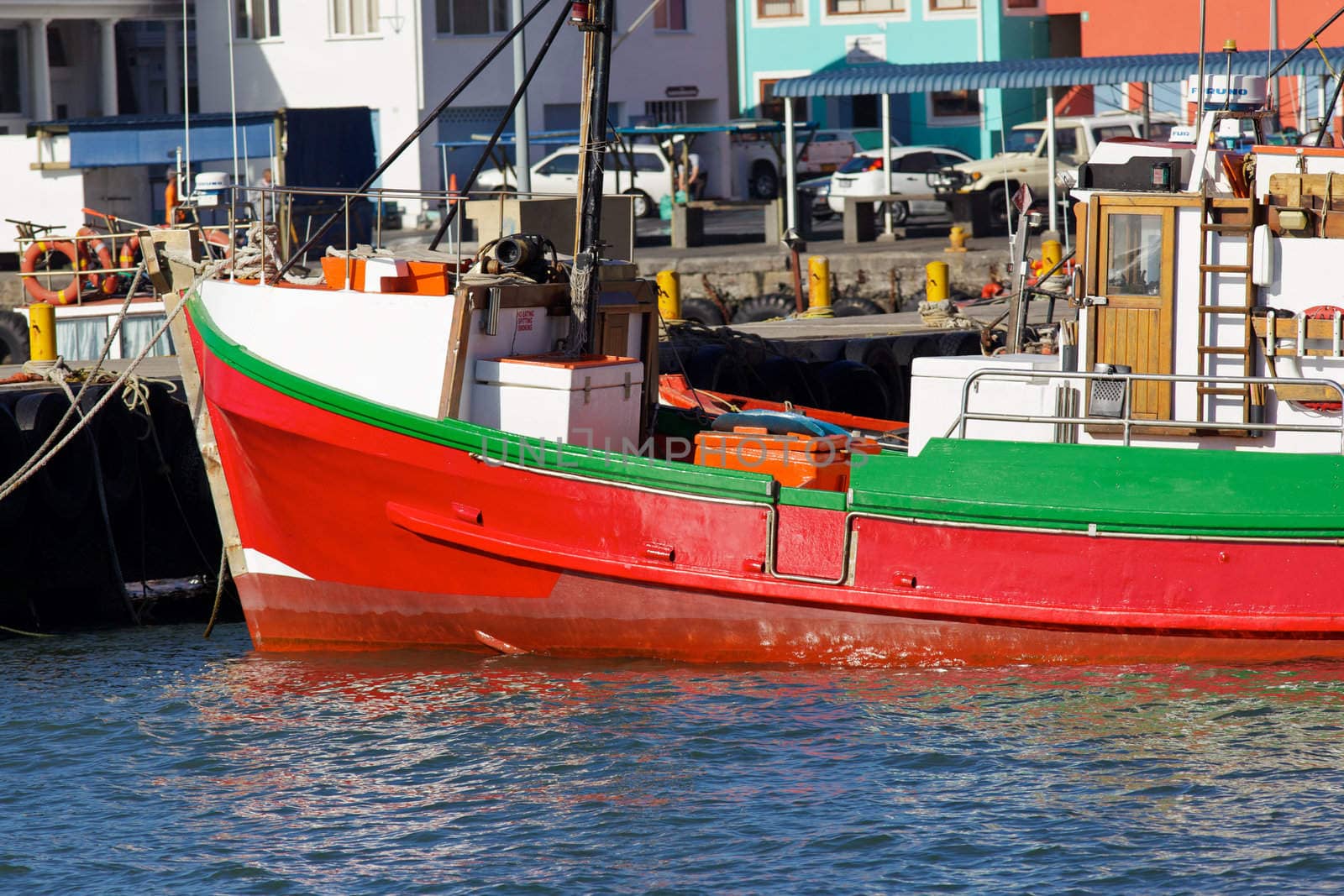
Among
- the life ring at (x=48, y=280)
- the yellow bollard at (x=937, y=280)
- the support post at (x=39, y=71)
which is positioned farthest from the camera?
the support post at (x=39, y=71)

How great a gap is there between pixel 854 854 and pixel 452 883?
1.68m

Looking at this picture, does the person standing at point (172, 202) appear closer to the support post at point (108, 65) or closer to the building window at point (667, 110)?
the support post at point (108, 65)

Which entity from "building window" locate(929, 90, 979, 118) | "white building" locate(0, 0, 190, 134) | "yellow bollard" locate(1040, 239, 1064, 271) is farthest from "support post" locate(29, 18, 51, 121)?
"yellow bollard" locate(1040, 239, 1064, 271)

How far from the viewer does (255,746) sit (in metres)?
8.57

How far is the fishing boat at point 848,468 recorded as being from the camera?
8.87 m

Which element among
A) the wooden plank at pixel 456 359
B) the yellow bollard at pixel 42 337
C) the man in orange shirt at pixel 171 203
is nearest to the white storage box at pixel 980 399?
the wooden plank at pixel 456 359

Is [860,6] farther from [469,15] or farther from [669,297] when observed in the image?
[669,297]

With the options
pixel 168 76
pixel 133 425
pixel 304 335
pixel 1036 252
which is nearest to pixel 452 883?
pixel 304 335

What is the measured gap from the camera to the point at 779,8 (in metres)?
41.3

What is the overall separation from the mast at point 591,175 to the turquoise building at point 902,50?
2834 cm

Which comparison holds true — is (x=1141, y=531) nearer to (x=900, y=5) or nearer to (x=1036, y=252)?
(x=1036, y=252)

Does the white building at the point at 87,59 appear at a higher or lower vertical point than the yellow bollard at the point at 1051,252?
higher

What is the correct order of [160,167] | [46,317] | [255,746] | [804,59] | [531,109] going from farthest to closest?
[804,59] → [531,109] → [160,167] → [46,317] → [255,746]

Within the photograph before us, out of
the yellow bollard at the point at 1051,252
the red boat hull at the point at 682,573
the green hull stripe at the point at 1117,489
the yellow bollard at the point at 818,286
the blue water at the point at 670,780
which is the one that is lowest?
the blue water at the point at 670,780
